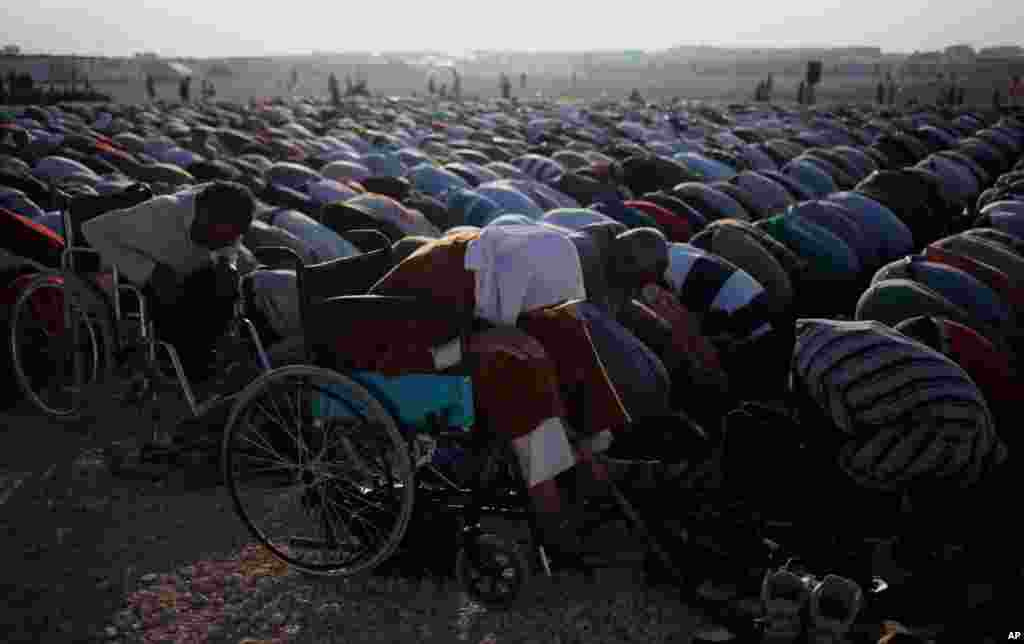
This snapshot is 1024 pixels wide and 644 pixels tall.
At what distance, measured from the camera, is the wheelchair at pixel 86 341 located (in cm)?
477

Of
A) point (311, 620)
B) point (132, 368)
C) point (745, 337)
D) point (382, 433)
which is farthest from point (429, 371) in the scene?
point (745, 337)

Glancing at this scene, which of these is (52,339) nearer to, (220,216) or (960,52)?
(220,216)

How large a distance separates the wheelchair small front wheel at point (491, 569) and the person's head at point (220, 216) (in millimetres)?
2272

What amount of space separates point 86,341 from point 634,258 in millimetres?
3460

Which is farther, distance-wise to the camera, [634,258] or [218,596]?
[634,258]

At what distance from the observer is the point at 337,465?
358 cm

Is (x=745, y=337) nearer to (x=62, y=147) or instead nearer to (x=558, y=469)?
(x=558, y=469)

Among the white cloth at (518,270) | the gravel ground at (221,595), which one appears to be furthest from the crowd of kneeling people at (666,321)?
the gravel ground at (221,595)

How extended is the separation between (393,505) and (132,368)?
2.45 metres

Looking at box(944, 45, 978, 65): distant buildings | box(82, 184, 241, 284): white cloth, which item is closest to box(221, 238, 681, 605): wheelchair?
box(82, 184, 241, 284): white cloth

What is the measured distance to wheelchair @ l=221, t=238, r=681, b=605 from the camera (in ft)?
11.3

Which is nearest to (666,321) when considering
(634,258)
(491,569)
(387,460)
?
(634,258)

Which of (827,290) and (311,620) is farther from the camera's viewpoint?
(827,290)

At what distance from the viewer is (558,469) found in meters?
3.51
